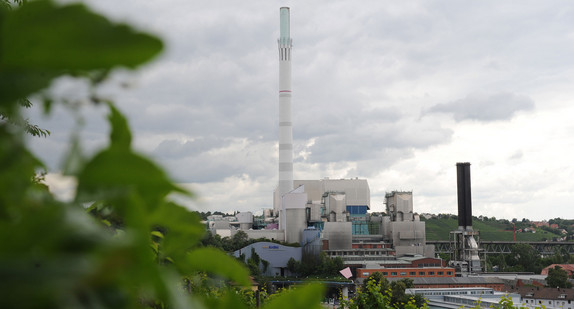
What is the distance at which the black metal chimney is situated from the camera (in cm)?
3300

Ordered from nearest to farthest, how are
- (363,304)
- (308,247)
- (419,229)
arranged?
1. (363,304)
2. (308,247)
3. (419,229)

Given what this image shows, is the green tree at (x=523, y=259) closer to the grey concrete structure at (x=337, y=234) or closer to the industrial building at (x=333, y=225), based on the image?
the industrial building at (x=333, y=225)

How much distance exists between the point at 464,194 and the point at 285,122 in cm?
1379

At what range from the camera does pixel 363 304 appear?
7.39 m

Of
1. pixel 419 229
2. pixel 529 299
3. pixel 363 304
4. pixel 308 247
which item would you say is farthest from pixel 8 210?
pixel 419 229

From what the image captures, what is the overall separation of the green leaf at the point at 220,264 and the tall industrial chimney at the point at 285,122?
36423 mm

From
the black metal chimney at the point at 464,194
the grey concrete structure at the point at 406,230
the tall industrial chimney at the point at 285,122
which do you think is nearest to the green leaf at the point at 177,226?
the black metal chimney at the point at 464,194

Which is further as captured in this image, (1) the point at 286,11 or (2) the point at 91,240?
(1) the point at 286,11

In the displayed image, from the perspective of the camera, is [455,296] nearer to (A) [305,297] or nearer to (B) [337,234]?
(B) [337,234]

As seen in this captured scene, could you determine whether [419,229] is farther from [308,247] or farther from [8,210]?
[8,210]

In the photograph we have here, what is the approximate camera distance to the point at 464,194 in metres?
32.9

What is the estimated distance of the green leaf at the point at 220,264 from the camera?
0.36 metres

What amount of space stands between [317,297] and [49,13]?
216 millimetres

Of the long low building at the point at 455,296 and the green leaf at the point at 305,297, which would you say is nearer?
the green leaf at the point at 305,297
